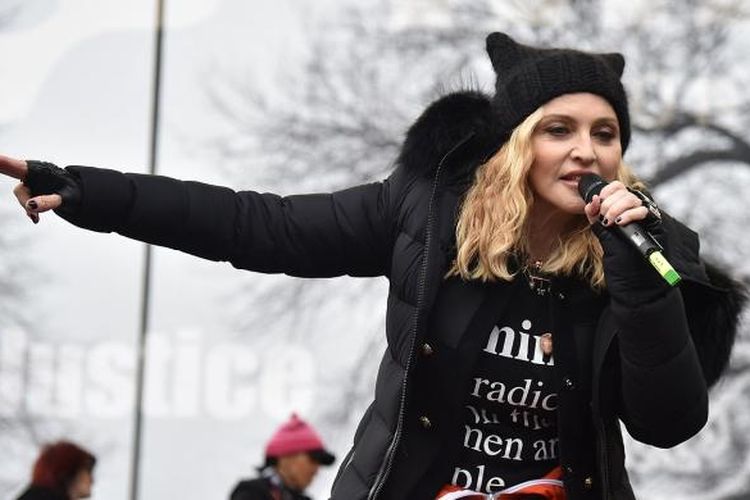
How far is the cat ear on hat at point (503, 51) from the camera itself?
3.00m

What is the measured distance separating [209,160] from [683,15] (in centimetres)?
275

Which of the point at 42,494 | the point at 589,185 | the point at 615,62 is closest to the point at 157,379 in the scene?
the point at 42,494

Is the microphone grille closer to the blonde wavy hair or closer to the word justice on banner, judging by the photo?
the blonde wavy hair

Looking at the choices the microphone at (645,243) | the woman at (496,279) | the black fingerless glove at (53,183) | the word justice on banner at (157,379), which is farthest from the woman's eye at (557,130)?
the word justice on banner at (157,379)

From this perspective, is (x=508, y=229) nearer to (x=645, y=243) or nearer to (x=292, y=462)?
(x=645, y=243)

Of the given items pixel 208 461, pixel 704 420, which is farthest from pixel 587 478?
pixel 208 461

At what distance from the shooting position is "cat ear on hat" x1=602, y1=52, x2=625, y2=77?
116 inches

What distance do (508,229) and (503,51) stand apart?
1.48 ft

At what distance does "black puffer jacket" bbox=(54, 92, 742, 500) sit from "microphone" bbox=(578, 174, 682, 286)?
14 cm

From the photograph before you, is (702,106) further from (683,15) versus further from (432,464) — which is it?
(432,464)

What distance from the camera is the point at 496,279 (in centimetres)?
274

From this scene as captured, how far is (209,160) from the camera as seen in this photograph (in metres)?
7.82

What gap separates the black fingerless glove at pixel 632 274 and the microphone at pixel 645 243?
4 cm

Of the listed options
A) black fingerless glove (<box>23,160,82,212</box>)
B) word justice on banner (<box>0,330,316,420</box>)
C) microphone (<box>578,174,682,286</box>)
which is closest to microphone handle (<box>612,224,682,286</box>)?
microphone (<box>578,174,682,286</box>)
